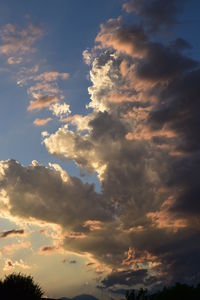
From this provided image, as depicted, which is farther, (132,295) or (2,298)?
(132,295)

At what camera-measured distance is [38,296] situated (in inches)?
1989

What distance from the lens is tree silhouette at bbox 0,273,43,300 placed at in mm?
49312

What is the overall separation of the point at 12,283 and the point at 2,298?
87.3 inches

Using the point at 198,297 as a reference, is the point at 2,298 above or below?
below

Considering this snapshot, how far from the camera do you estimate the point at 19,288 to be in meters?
49.9

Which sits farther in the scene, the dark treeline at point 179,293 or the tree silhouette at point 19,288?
the dark treeline at point 179,293

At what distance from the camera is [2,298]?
49.1 m

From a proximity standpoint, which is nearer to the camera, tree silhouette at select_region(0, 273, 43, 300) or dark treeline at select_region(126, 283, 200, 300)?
tree silhouette at select_region(0, 273, 43, 300)

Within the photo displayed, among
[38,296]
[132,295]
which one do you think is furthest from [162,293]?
[38,296]

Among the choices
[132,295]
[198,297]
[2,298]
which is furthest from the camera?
[198,297]

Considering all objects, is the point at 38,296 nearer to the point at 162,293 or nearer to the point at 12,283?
the point at 12,283

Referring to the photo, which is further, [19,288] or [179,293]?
[179,293]

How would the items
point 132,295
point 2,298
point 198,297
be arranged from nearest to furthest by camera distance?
1. point 2,298
2. point 132,295
3. point 198,297

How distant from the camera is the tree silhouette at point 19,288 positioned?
1941 inches
